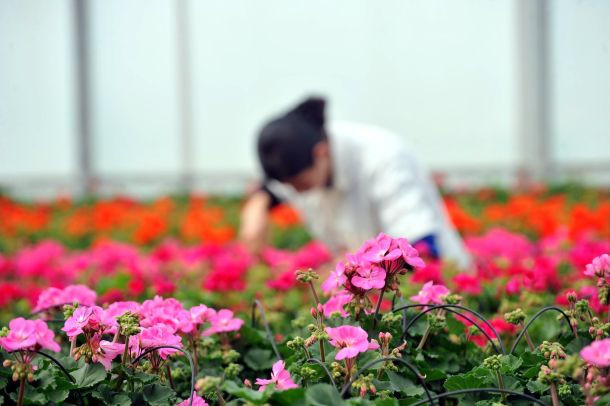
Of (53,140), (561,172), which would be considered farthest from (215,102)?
(561,172)

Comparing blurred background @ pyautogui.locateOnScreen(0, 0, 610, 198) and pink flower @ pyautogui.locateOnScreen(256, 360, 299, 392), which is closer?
pink flower @ pyautogui.locateOnScreen(256, 360, 299, 392)

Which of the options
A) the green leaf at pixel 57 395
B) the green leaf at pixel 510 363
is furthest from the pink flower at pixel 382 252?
the green leaf at pixel 57 395

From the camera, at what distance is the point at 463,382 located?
40.5 inches

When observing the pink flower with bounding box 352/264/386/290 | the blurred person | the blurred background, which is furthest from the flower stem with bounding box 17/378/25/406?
the blurred background

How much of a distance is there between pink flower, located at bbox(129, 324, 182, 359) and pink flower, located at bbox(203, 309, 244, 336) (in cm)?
16

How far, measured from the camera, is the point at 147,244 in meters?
4.50

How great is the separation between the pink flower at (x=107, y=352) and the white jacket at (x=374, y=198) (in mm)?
1971

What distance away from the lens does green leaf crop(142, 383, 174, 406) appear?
1028 mm

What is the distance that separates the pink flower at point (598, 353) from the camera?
0.85 meters

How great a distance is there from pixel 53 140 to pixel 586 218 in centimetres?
690

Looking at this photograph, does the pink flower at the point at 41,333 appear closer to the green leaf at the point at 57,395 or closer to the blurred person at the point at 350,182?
the green leaf at the point at 57,395

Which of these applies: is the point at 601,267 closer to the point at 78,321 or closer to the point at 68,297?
the point at 78,321

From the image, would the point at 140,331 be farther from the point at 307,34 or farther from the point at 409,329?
the point at 307,34

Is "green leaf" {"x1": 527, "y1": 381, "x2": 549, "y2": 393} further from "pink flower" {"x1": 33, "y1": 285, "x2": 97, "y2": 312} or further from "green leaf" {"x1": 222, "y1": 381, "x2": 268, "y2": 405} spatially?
"pink flower" {"x1": 33, "y1": 285, "x2": 97, "y2": 312}
